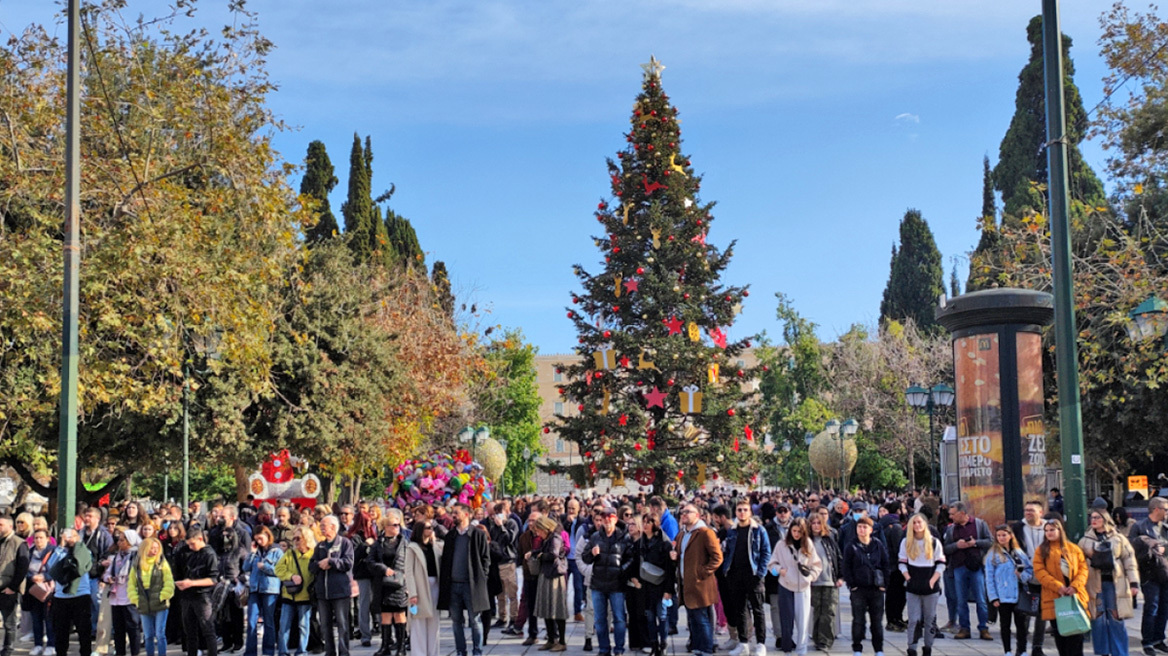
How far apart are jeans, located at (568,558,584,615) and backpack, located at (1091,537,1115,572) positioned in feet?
23.0

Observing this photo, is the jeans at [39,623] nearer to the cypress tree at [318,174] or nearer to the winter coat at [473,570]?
the winter coat at [473,570]

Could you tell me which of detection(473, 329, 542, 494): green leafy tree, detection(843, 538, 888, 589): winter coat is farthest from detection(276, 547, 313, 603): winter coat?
detection(473, 329, 542, 494): green leafy tree

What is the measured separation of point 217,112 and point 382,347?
14.2m

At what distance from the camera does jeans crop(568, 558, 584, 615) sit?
1635 cm

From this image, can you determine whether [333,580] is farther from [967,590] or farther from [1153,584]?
[1153,584]

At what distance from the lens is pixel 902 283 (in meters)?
74.9

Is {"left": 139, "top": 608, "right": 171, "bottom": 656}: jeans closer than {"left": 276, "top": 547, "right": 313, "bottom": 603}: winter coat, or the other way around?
{"left": 276, "top": 547, "right": 313, "bottom": 603}: winter coat

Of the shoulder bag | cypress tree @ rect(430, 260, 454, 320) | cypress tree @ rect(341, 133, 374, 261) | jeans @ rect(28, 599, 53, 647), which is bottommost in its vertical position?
jeans @ rect(28, 599, 53, 647)

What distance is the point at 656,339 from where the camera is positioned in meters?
34.3

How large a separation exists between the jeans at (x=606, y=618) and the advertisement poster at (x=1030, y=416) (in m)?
8.43

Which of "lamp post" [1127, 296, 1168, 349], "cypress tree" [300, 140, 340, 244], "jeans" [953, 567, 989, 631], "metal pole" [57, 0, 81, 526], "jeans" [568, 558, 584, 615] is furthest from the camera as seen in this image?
"cypress tree" [300, 140, 340, 244]

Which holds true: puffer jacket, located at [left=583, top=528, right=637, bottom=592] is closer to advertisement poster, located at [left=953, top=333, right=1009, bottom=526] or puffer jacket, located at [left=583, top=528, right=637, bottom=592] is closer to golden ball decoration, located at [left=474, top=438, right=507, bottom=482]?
advertisement poster, located at [left=953, top=333, right=1009, bottom=526]

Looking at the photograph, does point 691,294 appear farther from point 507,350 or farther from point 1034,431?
point 507,350

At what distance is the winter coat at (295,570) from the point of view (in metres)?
13.1
